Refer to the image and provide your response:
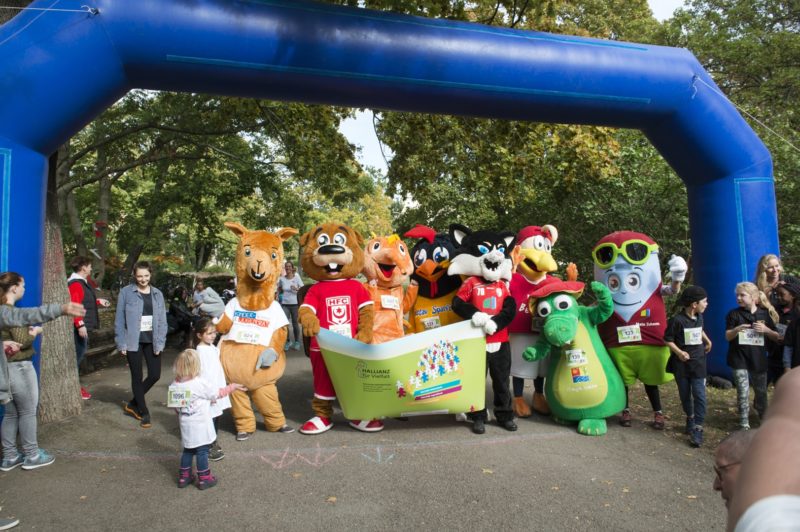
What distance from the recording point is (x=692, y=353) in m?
5.48

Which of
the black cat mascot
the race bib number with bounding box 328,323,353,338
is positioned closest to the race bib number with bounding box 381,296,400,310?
the race bib number with bounding box 328,323,353,338

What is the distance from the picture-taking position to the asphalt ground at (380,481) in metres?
3.95

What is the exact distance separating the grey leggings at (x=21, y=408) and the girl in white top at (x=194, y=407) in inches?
49.8

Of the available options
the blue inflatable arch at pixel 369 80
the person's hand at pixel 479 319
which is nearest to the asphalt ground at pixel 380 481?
the person's hand at pixel 479 319

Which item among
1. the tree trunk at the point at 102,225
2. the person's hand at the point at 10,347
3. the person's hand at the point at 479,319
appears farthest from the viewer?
the tree trunk at the point at 102,225

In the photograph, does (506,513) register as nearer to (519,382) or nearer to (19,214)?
→ (519,382)

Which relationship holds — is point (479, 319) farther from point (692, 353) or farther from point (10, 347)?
point (10, 347)

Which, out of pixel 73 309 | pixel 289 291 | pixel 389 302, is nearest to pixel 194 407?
pixel 73 309

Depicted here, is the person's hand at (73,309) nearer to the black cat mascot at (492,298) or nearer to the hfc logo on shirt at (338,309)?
the hfc logo on shirt at (338,309)

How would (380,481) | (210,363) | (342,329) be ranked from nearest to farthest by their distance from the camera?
(380,481), (210,363), (342,329)

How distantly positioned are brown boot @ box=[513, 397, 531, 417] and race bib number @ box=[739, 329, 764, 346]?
2.29 m

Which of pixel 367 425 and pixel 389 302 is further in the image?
pixel 389 302

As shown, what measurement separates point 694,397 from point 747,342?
731 millimetres

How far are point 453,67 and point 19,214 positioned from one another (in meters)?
4.19
